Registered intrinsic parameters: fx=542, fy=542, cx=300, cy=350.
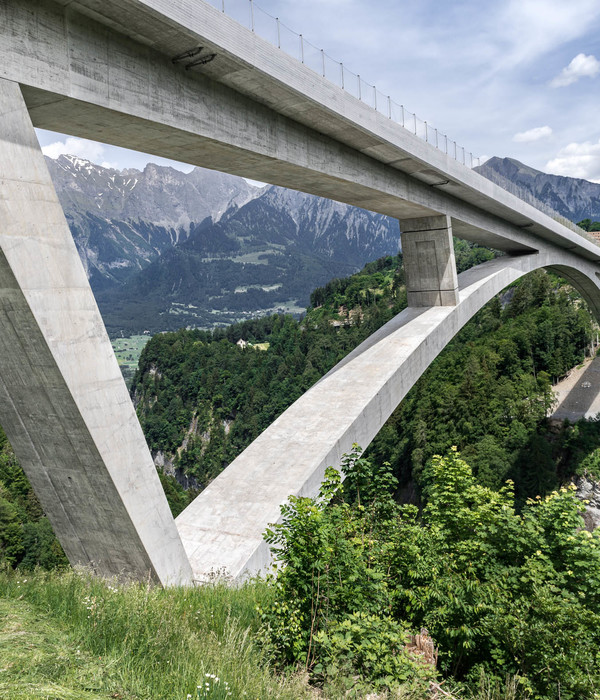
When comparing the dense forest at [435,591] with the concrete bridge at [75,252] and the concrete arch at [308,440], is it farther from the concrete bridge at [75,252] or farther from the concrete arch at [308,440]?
the concrete bridge at [75,252]

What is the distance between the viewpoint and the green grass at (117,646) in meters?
3.73

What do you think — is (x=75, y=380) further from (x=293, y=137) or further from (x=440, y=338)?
(x=440, y=338)

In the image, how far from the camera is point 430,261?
18.4 metres

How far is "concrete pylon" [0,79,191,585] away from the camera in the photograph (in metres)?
5.93

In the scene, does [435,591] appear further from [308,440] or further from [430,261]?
[430,261]

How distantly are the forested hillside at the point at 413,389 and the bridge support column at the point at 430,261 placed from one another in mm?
26445

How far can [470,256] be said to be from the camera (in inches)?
4518

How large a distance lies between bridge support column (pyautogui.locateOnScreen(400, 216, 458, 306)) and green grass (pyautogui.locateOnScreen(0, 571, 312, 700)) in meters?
14.2

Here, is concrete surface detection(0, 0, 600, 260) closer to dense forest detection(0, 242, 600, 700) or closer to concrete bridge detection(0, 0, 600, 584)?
concrete bridge detection(0, 0, 600, 584)

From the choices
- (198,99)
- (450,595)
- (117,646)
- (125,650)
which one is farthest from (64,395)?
(198,99)

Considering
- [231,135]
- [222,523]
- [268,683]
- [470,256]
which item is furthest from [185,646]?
[470,256]

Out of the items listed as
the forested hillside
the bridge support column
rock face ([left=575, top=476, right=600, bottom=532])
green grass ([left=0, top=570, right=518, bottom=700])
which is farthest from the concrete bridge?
the forested hillside

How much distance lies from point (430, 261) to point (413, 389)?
163 feet

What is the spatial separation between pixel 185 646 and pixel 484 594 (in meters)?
3.38
